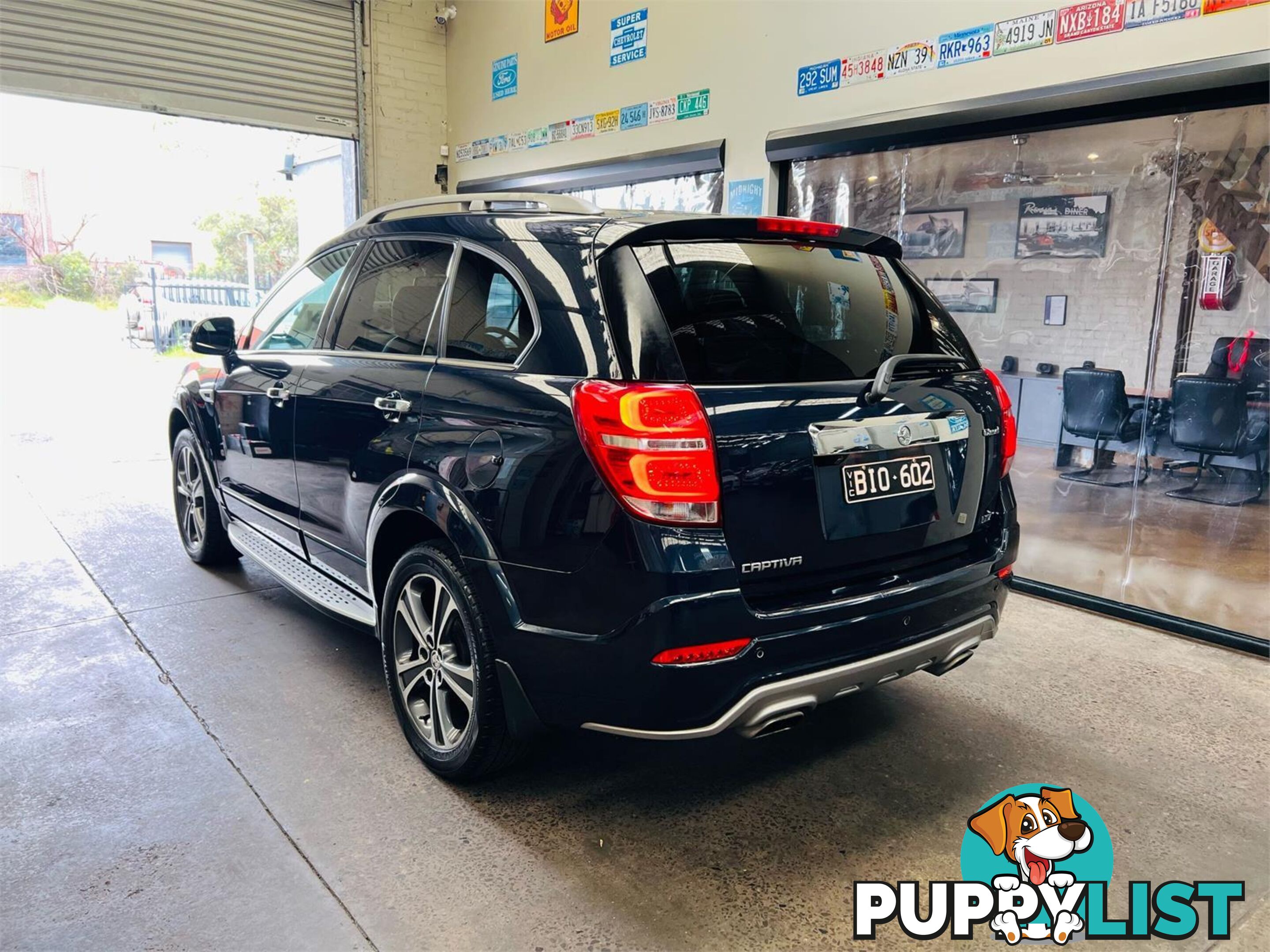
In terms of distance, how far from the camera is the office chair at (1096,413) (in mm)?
5230

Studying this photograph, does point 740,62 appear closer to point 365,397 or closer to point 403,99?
point 365,397

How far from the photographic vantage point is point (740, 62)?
6094 mm

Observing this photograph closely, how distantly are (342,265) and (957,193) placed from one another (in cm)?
377

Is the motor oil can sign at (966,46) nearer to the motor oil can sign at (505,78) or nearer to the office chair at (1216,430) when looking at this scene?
the office chair at (1216,430)

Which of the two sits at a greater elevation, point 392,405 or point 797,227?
point 797,227

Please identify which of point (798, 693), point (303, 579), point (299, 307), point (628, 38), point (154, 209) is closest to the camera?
point (798, 693)

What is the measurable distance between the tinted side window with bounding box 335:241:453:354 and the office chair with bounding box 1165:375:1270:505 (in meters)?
3.81

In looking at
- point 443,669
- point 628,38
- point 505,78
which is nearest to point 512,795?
point 443,669

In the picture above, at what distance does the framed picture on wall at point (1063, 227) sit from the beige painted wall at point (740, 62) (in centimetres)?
83

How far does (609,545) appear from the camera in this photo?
1997 millimetres

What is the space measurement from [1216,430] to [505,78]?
687cm

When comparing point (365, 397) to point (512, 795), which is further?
point (365, 397)

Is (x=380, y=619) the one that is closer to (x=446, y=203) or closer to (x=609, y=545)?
(x=609, y=545)

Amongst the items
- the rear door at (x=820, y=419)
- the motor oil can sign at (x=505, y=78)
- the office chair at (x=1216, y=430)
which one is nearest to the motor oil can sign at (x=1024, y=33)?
the office chair at (x=1216, y=430)
